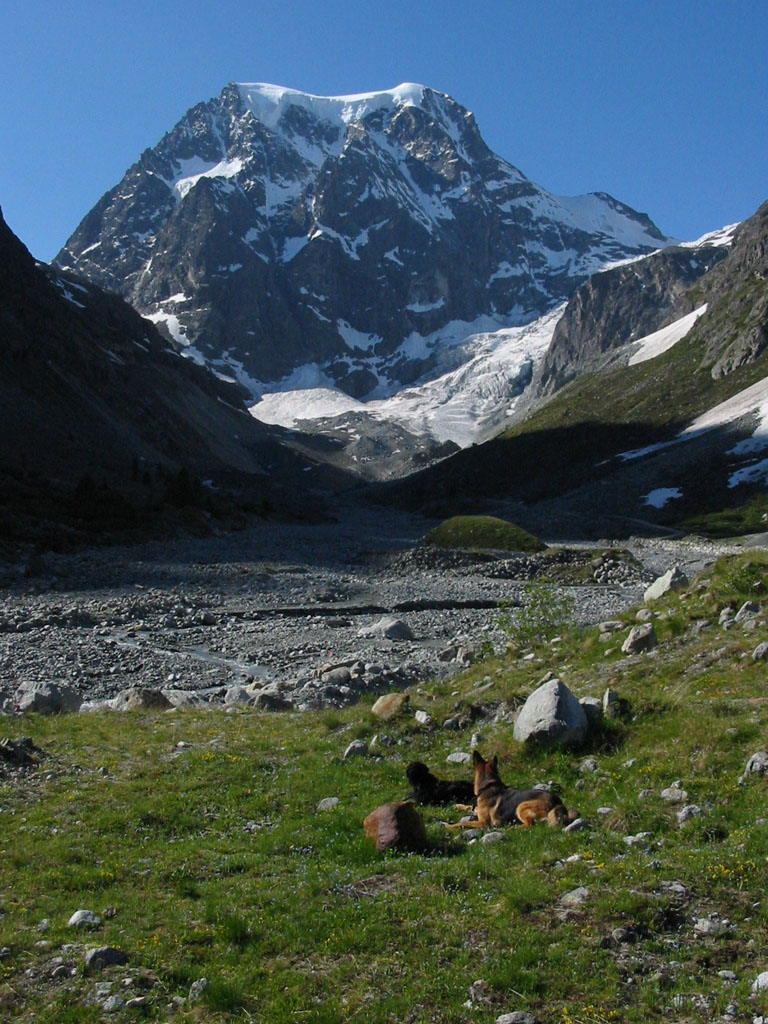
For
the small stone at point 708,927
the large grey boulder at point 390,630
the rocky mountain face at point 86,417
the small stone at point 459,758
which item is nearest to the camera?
the small stone at point 708,927

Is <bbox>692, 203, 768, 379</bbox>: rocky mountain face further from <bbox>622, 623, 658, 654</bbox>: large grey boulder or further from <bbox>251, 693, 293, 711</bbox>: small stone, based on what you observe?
<bbox>251, 693, 293, 711</bbox>: small stone

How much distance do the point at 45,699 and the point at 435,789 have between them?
12.0 metres

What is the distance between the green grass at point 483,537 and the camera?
63875 millimetres

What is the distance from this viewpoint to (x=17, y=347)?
11575 cm

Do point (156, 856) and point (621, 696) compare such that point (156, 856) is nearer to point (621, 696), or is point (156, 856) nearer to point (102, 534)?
point (621, 696)

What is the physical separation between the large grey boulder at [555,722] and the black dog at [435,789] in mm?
1362

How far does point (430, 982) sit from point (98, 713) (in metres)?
14.4

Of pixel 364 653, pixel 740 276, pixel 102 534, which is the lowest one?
pixel 364 653

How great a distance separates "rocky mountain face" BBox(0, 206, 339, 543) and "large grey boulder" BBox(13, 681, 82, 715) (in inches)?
1381

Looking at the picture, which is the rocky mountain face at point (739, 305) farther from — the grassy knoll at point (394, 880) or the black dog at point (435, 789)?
the black dog at point (435, 789)

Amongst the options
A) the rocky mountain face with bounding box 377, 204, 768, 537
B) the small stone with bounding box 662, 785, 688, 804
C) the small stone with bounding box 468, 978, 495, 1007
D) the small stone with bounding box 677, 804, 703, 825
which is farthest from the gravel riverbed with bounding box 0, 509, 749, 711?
the rocky mountain face with bounding box 377, 204, 768, 537

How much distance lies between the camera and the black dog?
11617mm

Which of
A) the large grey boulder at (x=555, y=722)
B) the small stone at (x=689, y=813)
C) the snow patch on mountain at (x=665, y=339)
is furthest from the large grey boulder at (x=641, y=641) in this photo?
the snow patch on mountain at (x=665, y=339)

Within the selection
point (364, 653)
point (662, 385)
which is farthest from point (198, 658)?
point (662, 385)
